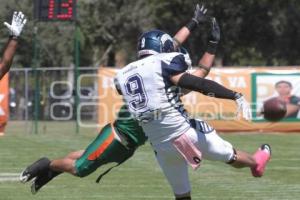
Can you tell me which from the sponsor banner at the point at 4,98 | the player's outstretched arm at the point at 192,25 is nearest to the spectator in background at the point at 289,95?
the sponsor banner at the point at 4,98

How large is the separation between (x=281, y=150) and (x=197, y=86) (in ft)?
34.3

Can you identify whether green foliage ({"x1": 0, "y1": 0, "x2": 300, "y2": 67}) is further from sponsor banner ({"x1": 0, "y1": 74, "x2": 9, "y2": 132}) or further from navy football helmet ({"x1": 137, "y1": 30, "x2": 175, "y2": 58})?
navy football helmet ({"x1": 137, "y1": 30, "x2": 175, "y2": 58})

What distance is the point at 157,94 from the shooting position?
6766mm

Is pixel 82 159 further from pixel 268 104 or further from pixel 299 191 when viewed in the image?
pixel 299 191

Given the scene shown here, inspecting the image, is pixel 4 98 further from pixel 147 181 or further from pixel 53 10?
pixel 147 181

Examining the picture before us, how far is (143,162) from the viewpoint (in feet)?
46.0

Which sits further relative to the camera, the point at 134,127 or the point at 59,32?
the point at 59,32

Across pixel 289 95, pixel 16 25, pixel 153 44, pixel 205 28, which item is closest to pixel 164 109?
pixel 153 44

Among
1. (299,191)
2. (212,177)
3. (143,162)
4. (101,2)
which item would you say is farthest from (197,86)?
(101,2)

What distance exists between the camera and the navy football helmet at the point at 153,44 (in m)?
6.92

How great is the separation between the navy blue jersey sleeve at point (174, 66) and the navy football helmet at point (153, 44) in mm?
258

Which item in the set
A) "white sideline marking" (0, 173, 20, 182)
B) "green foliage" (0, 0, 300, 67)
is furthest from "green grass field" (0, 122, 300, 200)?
"green foliage" (0, 0, 300, 67)

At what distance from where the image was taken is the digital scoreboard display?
21344 mm

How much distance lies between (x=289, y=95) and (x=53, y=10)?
706 cm
